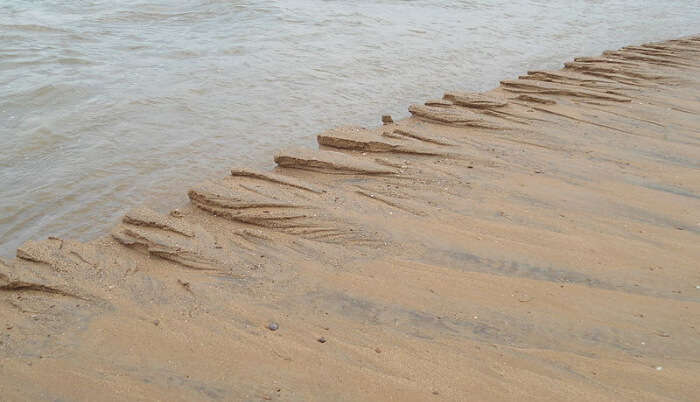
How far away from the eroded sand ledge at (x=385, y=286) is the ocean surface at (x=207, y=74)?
93cm

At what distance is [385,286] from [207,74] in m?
5.16

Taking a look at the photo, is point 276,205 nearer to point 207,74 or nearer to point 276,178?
point 276,178

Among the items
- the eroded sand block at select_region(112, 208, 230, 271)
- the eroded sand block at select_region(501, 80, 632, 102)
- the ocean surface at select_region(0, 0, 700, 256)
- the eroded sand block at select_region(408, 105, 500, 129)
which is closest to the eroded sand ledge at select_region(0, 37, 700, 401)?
the eroded sand block at select_region(112, 208, 230, 271)

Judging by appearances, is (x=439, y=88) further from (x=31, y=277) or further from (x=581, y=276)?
(x=31, y=277)

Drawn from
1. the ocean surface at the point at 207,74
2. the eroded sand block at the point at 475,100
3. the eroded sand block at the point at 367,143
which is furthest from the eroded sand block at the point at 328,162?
the eroded sand block at the point at 475,100

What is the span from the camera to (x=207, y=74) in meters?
7.14

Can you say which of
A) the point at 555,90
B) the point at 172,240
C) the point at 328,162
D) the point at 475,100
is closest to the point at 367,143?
the point at 328,162

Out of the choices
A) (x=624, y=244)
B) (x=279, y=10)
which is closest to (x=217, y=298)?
(x=624, y=244)

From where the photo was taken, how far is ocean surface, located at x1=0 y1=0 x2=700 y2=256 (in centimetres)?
444

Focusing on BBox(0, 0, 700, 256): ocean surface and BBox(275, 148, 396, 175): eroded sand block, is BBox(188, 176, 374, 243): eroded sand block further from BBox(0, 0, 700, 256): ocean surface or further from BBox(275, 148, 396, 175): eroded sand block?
BBox(0, 0, 700, 256): ocean surface

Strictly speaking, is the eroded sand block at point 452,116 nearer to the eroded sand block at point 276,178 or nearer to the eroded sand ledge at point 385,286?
the eroded sand ledge at point 385,286

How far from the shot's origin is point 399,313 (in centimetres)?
260

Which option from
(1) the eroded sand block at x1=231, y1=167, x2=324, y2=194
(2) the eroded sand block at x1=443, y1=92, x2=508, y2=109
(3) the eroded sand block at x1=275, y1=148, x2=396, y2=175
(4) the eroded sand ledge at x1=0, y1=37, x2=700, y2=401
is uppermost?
(2) the eroded sand block at x1=443, y1=92, x2=508, y2=109

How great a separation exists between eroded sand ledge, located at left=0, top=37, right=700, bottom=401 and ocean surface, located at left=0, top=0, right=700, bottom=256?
93cm
